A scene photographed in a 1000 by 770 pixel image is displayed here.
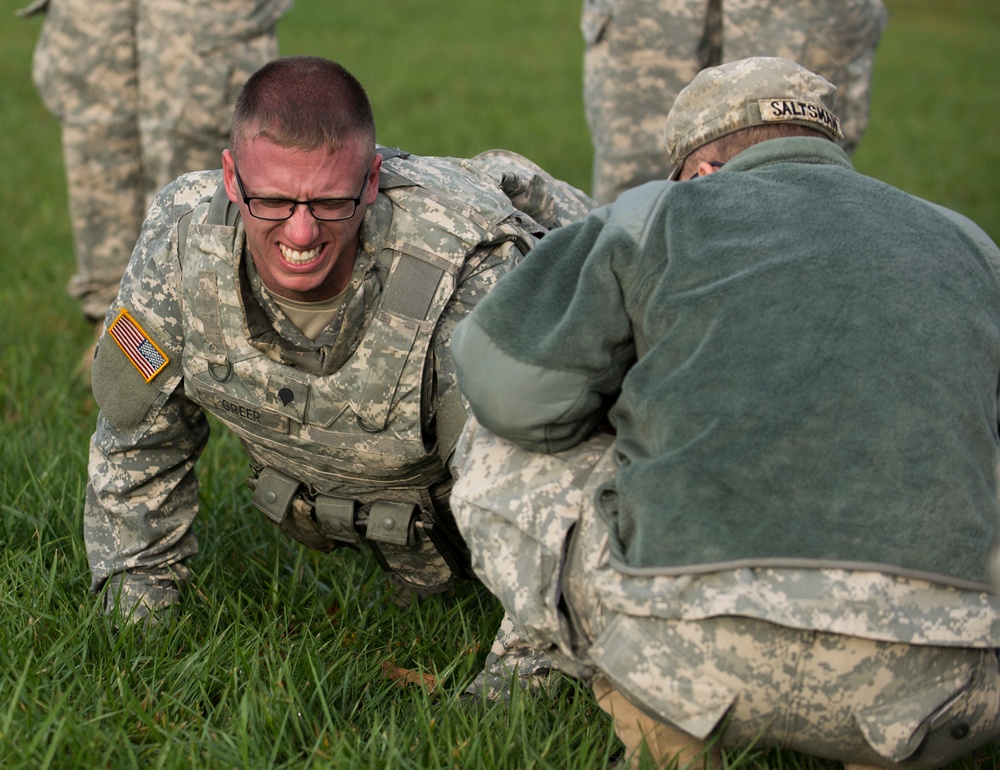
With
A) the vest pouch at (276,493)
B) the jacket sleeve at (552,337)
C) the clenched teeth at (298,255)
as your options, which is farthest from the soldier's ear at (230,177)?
the jacket sleeve at (552,337)

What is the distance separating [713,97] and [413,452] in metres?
1.03

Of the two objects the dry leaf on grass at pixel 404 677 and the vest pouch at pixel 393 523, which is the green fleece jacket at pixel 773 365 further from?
the vest pouch at pixel 393 523

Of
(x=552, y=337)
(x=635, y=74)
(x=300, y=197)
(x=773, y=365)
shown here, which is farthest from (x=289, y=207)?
(x=635, y=74)

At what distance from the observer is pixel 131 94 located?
16.4ft

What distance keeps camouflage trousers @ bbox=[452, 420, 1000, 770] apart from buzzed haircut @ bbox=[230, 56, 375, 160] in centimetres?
91

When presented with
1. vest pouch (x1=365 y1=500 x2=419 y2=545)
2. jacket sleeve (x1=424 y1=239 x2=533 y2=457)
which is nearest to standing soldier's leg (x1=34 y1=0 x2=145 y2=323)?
vest pouch (x1=365 y1=500 x2=419 y2=545)

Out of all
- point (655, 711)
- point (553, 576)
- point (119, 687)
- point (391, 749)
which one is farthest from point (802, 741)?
point (119, 687)

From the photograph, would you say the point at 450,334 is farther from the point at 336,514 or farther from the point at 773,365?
the point at 773,365

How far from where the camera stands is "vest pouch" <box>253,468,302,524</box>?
3.21 meters

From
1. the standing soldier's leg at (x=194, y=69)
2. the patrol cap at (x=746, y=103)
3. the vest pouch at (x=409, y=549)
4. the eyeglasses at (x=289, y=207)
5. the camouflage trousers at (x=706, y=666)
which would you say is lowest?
the vest pouch at (x=409, y=549)

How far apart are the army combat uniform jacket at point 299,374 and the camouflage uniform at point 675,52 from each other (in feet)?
4.96

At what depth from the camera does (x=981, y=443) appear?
2.03 meters

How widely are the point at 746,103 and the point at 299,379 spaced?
114 cm

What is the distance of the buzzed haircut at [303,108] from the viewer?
109 inches
